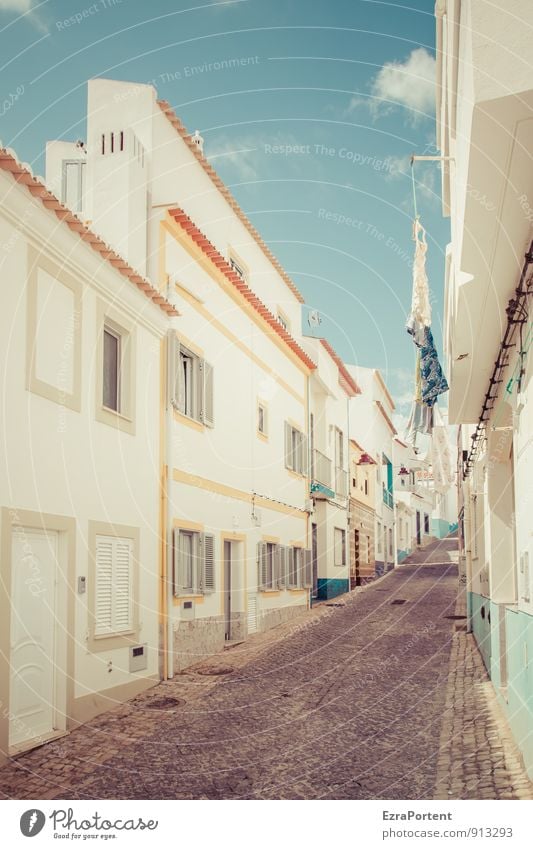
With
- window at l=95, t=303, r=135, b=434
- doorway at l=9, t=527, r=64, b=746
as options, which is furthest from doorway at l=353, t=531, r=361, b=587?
doorway at l=9, t=527, r=64, b=746

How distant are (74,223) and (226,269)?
6320 millimetres

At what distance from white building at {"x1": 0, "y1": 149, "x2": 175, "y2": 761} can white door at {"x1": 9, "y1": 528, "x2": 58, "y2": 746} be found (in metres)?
0.02

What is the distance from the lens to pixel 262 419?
61.6 feet

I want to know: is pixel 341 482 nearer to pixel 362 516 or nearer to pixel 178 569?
pixel 362 516

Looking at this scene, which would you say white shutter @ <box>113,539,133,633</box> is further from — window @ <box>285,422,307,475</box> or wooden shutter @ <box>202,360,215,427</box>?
window @ <box>285,422,307,475</box>

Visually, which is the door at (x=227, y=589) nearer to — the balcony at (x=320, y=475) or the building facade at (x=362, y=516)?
the balcony at (x=320, y=475)

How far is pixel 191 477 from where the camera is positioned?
1386 centimetres

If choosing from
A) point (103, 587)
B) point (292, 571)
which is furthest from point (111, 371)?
point (292, 571)

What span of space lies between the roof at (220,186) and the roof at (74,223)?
391cm

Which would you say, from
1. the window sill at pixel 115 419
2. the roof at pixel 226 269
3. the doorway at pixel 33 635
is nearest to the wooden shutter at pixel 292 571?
the roof at pixel 226 269

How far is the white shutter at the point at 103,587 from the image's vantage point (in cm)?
1016

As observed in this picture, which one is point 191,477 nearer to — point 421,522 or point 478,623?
point 478,623

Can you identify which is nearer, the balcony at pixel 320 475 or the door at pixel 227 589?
the door at pixel 227 589
